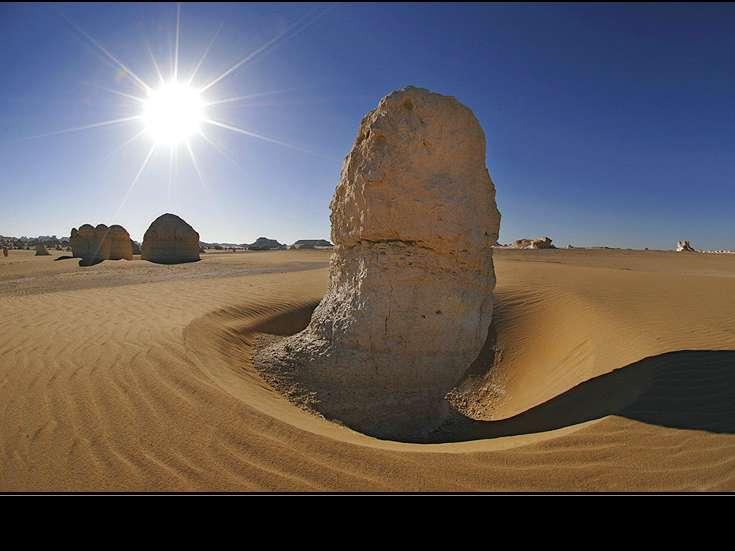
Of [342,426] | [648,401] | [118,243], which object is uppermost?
[118,243]

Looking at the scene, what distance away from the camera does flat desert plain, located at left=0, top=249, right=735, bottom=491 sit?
2.24 meters

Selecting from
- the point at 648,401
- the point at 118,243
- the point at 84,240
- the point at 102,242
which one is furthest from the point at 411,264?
the point at 84,240

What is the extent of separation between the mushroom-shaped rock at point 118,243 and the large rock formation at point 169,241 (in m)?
1.68

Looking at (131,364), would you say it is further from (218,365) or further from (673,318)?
(673,318)

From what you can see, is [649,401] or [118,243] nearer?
[649,401]

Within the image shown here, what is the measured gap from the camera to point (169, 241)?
23.3 meters

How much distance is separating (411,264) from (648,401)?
2.72 m

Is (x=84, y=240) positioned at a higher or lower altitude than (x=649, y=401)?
higher

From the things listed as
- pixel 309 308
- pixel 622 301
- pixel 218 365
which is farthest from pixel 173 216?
pixel 622 301

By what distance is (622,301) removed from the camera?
735 centimetres

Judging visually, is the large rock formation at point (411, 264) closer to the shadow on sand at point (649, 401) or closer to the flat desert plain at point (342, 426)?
the flat desert plain at point (342, 426)

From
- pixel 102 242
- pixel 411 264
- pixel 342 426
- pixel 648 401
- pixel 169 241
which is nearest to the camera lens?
pixel 648 401

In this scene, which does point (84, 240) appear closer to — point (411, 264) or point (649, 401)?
point (411, 264)
